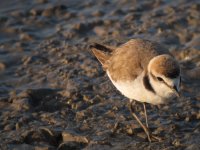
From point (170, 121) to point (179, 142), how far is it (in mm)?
558

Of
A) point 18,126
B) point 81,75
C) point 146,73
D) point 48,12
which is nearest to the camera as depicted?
point 146,73

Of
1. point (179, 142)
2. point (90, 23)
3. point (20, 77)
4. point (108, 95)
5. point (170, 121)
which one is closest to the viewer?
point (179, 142)

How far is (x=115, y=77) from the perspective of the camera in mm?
7316

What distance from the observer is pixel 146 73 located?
6.68 metres

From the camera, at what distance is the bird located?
640cm

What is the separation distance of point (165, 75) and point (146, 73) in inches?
15.2

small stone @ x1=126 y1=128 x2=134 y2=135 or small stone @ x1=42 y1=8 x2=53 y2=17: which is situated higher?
small stone @ x1=42 y1=8 x2=53 y2=17

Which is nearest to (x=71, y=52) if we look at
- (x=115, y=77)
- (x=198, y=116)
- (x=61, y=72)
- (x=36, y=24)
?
(x=61, y=72)

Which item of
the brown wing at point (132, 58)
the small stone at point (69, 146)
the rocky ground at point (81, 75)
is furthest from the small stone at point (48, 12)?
the small stone at point (69, 146)

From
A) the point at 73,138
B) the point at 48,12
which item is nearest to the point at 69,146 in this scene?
the point at 73,138

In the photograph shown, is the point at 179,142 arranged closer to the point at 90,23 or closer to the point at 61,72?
the point at 61,72

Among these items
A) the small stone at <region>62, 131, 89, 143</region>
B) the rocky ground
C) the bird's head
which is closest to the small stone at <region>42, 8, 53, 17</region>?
the rocky ground

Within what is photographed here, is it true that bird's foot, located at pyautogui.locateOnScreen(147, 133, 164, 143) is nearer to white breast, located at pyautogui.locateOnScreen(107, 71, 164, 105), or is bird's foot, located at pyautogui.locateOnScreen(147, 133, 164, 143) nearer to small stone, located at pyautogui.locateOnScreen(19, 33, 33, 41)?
white breast, located at pyautogui.locateOnScreen(107, 71, 164, 105)

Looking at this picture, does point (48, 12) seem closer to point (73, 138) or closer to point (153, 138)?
point (73, 138)
